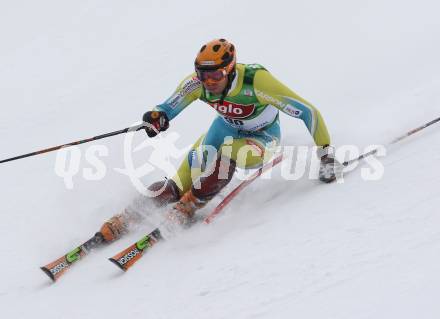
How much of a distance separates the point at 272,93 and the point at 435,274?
99.1 inches

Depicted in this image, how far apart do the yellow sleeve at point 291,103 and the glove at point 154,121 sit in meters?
0.97

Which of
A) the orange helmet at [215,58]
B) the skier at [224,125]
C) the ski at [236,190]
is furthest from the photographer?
→ the ski at [236,190]

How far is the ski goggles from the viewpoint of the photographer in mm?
4992

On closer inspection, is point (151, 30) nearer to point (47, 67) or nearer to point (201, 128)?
point (47, 67)

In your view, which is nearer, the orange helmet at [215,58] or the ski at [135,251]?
the ski at [135,251]

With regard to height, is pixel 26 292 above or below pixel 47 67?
below

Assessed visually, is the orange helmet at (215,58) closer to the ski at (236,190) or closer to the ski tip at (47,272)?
the ski at (236,190)

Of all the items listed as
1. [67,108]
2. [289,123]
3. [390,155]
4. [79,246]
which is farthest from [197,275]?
[67,108]

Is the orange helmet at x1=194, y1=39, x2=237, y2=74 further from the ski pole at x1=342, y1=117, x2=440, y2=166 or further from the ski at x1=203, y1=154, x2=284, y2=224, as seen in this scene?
the ski pole at x1=342, y1=117, x2=440, y2=166

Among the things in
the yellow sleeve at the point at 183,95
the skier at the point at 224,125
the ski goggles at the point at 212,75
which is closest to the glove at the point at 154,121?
the skier at the point at 224,125

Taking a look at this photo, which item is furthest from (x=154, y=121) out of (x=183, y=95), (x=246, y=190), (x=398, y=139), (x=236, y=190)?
(x=398, y=139)

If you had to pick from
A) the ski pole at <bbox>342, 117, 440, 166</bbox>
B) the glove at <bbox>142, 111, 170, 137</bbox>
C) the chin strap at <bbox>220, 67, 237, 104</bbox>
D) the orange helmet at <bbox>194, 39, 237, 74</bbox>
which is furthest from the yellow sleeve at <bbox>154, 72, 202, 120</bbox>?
the ski pole at <bbox>342, 117, 440, 166</bbox>

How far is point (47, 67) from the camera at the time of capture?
1104cm

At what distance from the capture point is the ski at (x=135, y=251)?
463cm
